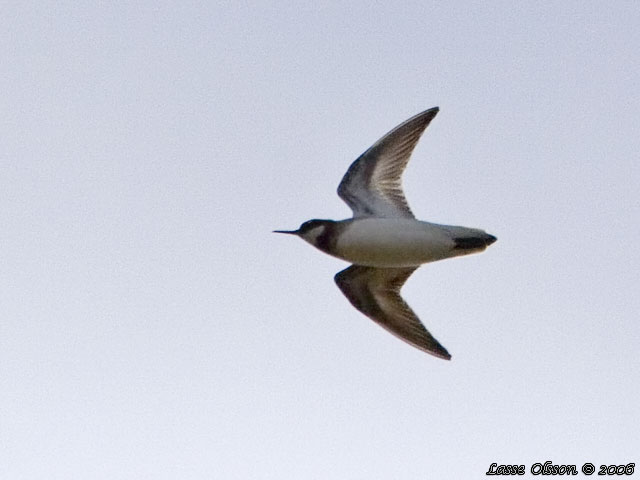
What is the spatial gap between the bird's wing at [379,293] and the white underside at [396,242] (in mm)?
791

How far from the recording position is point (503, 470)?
39.7 ft

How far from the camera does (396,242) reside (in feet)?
32.4

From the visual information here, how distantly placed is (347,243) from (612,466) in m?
4.74

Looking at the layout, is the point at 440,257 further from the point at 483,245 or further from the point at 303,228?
the point at 303,228

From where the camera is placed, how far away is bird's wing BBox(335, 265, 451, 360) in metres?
10.9

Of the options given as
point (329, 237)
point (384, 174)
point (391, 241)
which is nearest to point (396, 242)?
point (391, 241)

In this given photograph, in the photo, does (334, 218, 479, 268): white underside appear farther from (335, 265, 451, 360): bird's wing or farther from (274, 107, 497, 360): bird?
(335, 265, 451, 360): bird's wing

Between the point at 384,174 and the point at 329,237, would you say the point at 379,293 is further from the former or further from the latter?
the point at 384,174

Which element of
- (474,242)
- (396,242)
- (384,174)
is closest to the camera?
(474,242)

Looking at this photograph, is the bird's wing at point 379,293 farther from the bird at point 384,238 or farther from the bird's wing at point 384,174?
the bird's wing at point 384,174

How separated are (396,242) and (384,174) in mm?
1236

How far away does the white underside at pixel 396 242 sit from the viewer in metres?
9.74

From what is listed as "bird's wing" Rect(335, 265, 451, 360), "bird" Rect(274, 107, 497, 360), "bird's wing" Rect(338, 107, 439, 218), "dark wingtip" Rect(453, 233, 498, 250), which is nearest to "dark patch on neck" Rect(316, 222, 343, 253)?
"bird" Rect(274, 107, 497, 360)

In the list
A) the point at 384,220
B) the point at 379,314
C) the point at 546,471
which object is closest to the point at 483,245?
the point at 384,220
